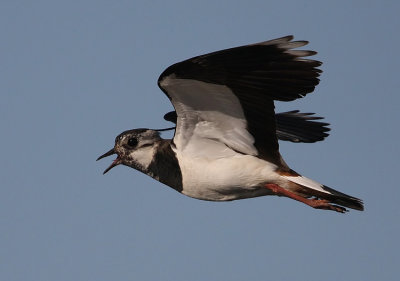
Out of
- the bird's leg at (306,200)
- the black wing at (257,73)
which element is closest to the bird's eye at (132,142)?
the black wing at (257,73)

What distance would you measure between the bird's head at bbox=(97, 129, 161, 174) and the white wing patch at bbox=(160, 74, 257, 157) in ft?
2.05

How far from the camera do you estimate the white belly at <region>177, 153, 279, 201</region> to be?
27.3ft

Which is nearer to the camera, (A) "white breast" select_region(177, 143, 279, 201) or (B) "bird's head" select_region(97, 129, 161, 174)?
(A) "white breast" select_region(177, 143, 279, 201)

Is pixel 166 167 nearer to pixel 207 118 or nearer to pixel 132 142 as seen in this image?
pixel 132 142

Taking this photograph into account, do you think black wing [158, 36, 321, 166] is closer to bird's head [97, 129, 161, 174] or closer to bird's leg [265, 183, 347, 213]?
bird's leg [265, 183, 347, 213]

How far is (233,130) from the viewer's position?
8.41 meters

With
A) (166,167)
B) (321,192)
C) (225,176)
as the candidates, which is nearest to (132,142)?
(166,167)

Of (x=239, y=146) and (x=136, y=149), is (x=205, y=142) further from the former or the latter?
(x=136, y=149)

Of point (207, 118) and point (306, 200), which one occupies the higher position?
point (207, 118)

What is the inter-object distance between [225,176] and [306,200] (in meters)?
0.91

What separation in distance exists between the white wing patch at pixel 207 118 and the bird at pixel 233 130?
0.01 metres

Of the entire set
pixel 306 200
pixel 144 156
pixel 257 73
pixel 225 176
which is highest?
pixel 257 73

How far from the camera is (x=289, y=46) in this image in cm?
732

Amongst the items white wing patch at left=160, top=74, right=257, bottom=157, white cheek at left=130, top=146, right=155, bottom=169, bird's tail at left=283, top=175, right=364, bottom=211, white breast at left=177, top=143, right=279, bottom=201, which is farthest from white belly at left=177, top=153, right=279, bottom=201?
white cheek at left=130, top=146, right=155, bottom=169
